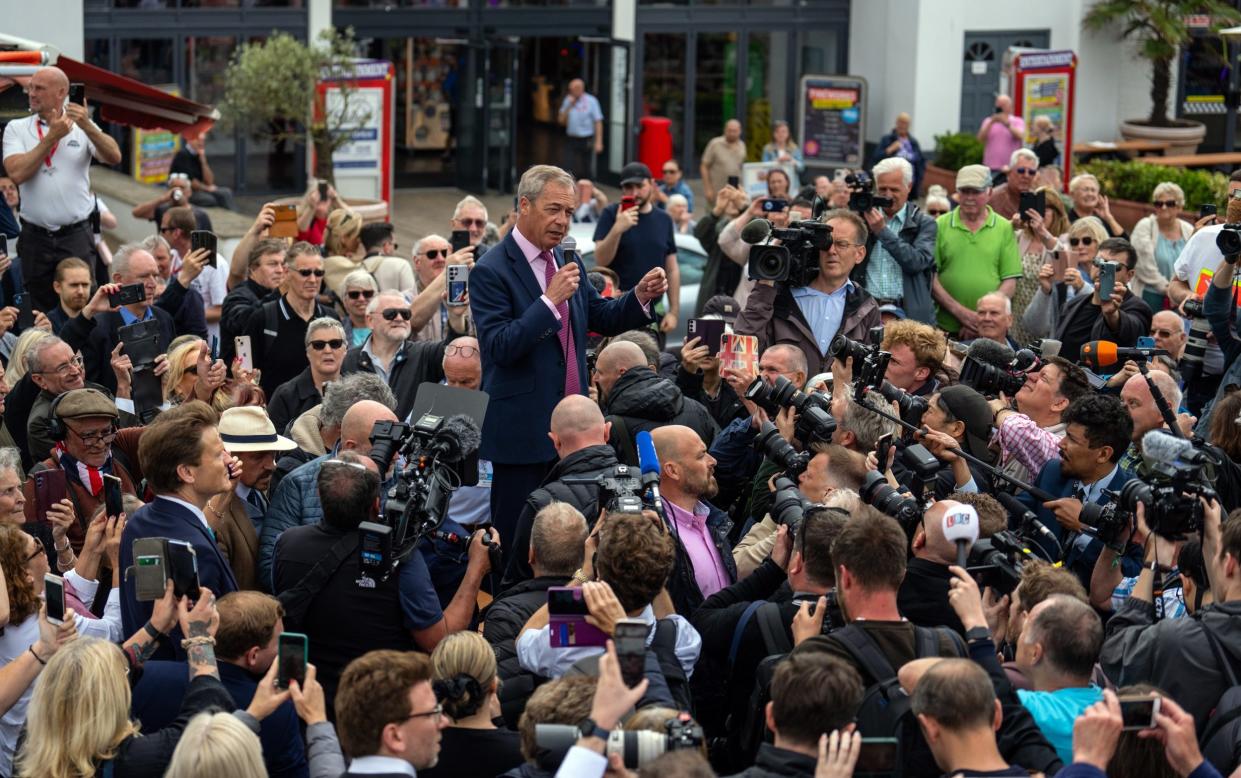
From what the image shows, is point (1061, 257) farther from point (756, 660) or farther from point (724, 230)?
point (756, 660)

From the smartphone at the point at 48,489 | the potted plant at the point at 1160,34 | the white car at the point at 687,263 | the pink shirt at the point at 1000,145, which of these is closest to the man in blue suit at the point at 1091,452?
the smartphone at the point at 48,489

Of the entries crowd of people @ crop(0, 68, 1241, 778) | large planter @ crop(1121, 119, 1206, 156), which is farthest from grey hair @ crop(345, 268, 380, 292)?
large planter @ crop(1121, 119, 1206, 156)

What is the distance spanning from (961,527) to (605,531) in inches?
46.5

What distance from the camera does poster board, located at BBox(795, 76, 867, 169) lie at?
23422mm

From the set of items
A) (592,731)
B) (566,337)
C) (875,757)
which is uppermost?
(566,337)

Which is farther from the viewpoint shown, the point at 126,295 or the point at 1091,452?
the point at 126,295

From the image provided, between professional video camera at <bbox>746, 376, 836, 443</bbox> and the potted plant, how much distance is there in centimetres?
1902

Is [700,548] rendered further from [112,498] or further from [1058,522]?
[112,498]

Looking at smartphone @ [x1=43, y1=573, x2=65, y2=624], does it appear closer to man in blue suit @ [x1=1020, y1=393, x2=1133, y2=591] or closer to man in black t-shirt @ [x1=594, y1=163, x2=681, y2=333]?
man in blue suit @ [x1=1020, y1=393, x2=1133, y2=591]

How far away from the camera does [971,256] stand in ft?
35.9

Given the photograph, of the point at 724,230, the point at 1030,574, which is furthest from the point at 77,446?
the point at 724,230

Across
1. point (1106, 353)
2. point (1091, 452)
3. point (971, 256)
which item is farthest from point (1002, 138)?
point (1091, 452)

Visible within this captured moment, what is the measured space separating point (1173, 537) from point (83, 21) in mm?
17841

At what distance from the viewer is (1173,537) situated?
5.79 m
